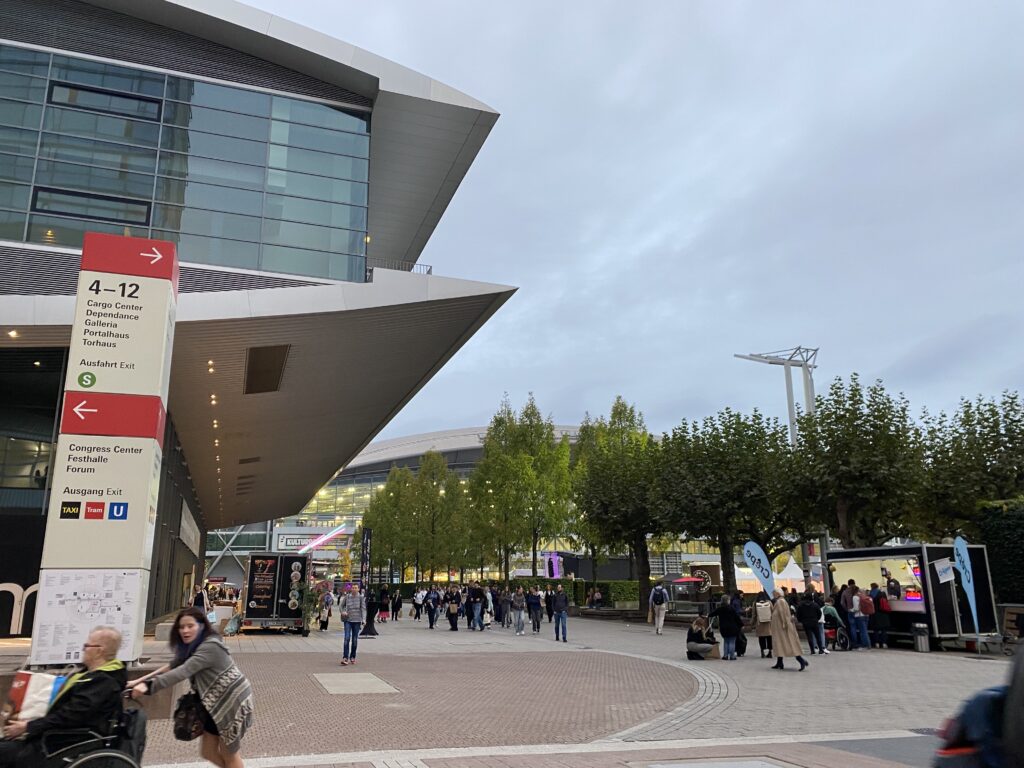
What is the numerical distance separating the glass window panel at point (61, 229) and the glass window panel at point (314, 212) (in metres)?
3.53

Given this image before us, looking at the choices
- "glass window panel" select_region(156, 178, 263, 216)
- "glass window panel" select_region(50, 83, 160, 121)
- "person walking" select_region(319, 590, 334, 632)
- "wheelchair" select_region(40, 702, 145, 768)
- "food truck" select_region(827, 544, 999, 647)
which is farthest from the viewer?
"person walking" select_region(319, 590, 334, 632)

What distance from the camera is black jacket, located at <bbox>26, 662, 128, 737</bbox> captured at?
4.97 meters

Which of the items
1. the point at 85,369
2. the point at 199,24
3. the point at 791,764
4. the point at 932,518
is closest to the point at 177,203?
the point at 199,24

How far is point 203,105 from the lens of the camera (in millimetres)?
21656

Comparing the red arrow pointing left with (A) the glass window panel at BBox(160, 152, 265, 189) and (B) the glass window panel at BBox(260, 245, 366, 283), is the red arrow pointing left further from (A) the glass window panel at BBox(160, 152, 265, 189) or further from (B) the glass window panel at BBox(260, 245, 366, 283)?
(A) the glass window panel at BBox(160, 152, 265, 189)

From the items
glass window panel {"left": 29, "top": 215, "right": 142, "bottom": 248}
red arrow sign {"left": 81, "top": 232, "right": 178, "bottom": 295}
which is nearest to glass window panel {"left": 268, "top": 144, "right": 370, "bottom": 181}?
glass window panel {"left": 29, "top": 215, "right": 142, "bottom": 248}

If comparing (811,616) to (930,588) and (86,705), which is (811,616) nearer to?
(930,588)

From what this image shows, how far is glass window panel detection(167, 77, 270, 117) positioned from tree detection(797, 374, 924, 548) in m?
20.3

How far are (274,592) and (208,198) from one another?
1268cm

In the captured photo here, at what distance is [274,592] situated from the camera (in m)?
25.7

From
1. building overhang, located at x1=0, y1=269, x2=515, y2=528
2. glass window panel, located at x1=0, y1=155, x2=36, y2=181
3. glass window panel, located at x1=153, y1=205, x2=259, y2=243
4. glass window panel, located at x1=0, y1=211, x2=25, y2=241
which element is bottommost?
building overhang, located at x1=0, y1=269, x2=515, y2=528

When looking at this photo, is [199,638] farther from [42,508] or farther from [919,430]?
[919,430]

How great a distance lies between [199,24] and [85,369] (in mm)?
15050

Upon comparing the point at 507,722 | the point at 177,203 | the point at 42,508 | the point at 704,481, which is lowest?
the point at 507,722
